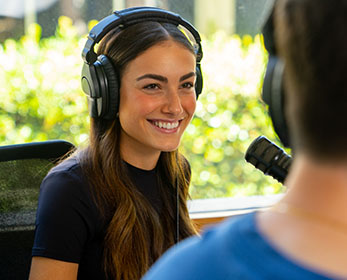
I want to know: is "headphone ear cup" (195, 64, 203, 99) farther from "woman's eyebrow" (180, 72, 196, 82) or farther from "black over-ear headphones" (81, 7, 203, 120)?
"black over-ear headphones" (81, 7, 203, 120)

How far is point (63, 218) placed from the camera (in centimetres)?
136

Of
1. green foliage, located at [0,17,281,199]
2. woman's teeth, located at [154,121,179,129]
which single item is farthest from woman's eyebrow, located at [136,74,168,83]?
green foliage, located at [0,17,281,199]

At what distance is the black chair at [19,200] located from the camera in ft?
4.75

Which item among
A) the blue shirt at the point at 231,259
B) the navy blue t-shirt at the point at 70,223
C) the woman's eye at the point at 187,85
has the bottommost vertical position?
the navy blue t-shirt at the point at 70,223

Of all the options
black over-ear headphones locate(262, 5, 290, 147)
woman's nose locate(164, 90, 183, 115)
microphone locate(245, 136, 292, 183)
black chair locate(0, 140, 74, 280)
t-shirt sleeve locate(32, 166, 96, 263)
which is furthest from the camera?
woman's nose locate(164, 90, 183, 115)

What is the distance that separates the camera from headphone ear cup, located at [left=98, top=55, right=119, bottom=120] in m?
1.48

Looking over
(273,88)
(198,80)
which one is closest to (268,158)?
(273,88)

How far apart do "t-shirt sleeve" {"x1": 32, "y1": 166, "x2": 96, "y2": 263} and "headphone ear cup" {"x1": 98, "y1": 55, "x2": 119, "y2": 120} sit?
186mm

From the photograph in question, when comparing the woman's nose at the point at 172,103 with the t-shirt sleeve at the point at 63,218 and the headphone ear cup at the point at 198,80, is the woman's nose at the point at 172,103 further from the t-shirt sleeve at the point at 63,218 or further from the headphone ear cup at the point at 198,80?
the t-shirt sleeve at the point at 63,218

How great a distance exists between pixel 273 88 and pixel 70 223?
2.62 feet

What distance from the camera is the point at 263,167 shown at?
1095 mm

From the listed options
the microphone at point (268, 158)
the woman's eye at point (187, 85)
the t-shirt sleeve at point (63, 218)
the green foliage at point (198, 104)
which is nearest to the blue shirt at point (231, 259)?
the microphone at point (268, 158)

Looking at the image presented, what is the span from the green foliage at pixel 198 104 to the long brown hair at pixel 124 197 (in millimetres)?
714

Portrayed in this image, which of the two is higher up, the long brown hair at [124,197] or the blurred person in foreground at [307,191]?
the blurred person in foreground at [307,191]
